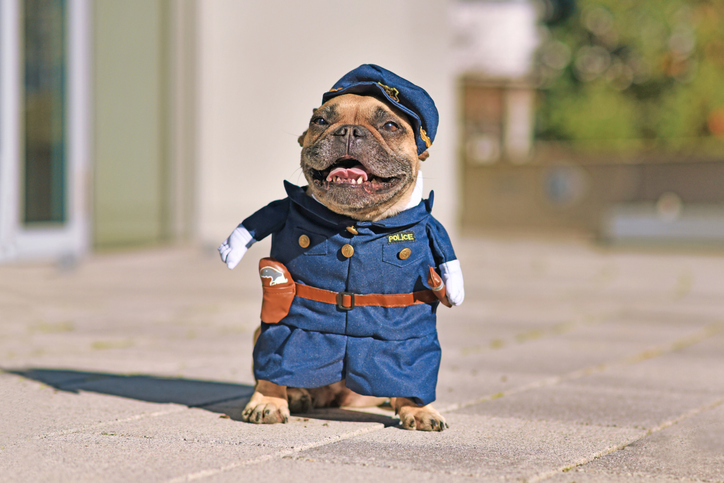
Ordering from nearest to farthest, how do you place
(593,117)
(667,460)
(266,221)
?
(667,460) → (266,221) → (593,117)

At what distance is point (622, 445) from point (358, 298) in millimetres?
1032

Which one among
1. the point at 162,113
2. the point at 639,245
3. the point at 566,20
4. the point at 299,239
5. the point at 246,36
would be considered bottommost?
the point at 639,245

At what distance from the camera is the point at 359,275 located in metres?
3.29

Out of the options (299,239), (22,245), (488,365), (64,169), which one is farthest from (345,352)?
(64,169)

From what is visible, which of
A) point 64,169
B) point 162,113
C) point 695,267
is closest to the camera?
point 64,169

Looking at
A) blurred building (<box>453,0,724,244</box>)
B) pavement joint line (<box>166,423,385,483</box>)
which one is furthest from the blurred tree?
pavement joint line (<box>166,423,385,483</box>)

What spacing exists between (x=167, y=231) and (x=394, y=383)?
8.74 meters

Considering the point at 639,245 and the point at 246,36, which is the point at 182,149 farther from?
the point at 639,245

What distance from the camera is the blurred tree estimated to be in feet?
95.7

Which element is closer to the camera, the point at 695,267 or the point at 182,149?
the point at 182,149

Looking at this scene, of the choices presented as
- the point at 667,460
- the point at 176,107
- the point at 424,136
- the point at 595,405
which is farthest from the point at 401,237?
the point at 176,107

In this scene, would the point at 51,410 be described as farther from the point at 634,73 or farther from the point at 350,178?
the point at 634,73

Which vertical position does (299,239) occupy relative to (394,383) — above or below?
above

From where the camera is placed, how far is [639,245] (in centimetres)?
1709
